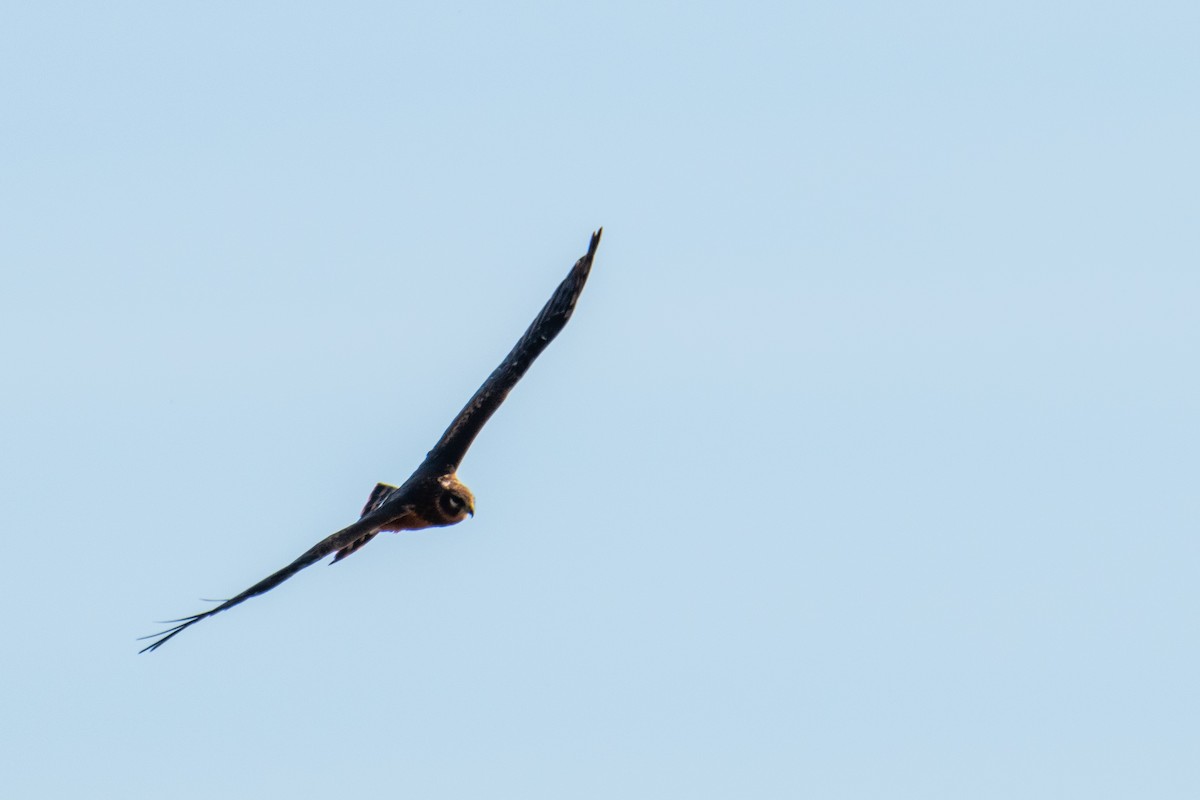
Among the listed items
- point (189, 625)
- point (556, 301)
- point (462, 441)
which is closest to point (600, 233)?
point (556, 301)

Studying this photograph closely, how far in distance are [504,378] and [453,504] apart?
5.83 feet

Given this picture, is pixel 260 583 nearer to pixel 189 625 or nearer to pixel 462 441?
pixel 189 625

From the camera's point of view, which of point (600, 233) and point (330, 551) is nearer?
point (330, 551)

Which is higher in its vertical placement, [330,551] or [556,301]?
[556,301]

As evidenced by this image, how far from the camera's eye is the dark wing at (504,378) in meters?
25.0

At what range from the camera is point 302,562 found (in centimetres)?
2041

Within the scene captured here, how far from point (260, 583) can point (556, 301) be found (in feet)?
21.8

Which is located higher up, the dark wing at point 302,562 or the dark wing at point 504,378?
the dark wing at point 504,378

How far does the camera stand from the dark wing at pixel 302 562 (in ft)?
62.0

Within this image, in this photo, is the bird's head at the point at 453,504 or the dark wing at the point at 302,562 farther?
the bird's head at the point at 453,504

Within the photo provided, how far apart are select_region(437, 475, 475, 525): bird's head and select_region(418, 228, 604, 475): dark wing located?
38cm

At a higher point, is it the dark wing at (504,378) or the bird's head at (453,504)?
the dark wing at (504,378)

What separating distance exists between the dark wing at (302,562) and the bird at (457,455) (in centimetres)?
19

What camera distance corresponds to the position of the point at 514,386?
25609mm
